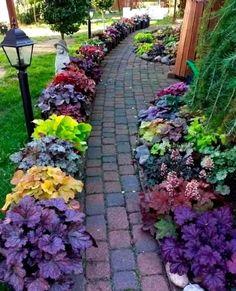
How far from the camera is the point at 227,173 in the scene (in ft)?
9.50

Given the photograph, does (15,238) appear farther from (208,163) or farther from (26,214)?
(208,163)

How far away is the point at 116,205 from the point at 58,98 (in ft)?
5.44

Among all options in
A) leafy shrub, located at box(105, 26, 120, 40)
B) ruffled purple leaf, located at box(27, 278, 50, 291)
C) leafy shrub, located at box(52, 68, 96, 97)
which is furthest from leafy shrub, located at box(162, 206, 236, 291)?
leafy shrub, located at box(105, 26, 120, 40)

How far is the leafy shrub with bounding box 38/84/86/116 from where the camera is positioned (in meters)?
4.03

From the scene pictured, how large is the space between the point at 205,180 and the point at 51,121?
1504mm

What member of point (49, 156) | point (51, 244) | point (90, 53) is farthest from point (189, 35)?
point (51, 244)

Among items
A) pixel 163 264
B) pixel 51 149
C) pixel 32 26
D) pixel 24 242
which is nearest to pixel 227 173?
pixel 163 264

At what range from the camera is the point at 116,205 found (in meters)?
2.94

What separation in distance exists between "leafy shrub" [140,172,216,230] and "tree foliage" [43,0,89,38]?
4176 millimetres

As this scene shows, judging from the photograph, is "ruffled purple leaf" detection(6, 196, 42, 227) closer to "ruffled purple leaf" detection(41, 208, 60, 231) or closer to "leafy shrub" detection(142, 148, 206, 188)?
"ruffled purple leaf" detection(41, 208, 60, 231)

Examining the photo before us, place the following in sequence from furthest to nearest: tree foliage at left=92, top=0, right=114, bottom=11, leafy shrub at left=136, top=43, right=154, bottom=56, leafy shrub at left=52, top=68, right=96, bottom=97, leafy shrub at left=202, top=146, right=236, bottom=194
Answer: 1. tree foliage at left=92, top=0, right=114, bottom=11
2. leafy shrub at left=136, top=43, right=154, bottom=56
3. leafy shrub at left=52, top=68, right=96, bottom=97
4. leafy shrub at left=202, top=146, right=236, bottom=194

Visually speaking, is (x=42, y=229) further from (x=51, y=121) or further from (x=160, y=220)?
(x=51, y=121)

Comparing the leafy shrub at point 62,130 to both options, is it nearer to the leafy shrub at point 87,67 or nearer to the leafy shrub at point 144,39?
the leafy shrub at point 87,67

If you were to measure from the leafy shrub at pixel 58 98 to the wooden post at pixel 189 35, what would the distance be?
2233mm
